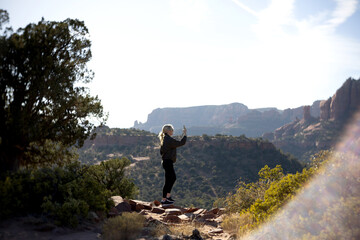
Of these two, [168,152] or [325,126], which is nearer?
[168,152]

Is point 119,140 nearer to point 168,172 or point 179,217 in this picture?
point 168,172

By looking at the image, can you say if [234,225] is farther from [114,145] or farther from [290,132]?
[290,132]

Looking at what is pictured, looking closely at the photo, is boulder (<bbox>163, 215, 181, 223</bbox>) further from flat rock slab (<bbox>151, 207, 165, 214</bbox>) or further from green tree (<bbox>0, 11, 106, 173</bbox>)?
green tree (<bbox>0, 11, 106, 173</bbox>)

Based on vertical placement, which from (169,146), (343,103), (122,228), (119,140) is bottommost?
(119,140)

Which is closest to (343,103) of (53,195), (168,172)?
(168,172)

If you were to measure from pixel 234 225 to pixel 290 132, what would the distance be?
95.1 meters

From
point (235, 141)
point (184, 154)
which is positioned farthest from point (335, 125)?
point (184, 154)

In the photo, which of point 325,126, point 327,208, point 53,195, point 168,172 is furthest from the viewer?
point 325,126

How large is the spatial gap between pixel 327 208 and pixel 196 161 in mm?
38585

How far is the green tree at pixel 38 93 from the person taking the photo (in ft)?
18.9

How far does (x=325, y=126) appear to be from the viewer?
78.2m

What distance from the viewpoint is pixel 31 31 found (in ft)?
20.2

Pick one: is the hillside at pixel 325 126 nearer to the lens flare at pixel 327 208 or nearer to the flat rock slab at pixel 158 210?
the flat rock slab at pixel 158 210

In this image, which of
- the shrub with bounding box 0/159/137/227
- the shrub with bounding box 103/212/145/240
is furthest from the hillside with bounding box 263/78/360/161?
the shrub with bounding box 103/212/145/240
